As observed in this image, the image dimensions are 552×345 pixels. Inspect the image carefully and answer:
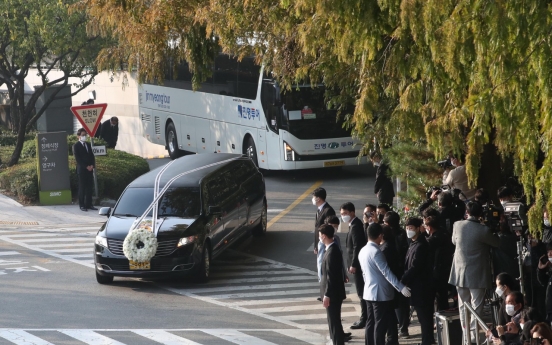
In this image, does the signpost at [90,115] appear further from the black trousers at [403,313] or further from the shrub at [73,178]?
the black trousers at [403,313]

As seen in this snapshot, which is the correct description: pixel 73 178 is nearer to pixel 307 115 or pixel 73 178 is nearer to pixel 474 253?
pixel 307 115

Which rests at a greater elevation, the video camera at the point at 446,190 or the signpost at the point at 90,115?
the signpost at the point at 90,115

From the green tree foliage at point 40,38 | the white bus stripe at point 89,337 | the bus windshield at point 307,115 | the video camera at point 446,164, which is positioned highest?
the green tree foliage at point 40,38

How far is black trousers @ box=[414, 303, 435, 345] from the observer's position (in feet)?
36.0

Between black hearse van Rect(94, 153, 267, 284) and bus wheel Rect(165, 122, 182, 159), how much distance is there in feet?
42.7

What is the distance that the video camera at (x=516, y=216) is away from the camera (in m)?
11.1

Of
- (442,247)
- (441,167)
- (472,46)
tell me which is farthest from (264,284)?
(472,46)

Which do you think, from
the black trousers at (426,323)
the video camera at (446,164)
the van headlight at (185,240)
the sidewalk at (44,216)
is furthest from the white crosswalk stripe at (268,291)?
the sidewalk at (44,216)

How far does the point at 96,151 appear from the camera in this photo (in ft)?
74.1

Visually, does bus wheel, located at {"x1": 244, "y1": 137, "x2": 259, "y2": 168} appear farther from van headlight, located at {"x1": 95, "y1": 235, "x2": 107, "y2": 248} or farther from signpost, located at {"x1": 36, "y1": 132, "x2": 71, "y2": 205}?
van headlight, located at {"x1": 95, "y1": 235, "x2": 107, "y2": 248}

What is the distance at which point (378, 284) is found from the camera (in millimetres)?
10633

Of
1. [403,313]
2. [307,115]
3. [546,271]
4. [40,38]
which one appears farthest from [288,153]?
[546,271]

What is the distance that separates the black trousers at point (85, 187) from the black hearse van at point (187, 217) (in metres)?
4.41

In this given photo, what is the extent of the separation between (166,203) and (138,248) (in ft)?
4.60
